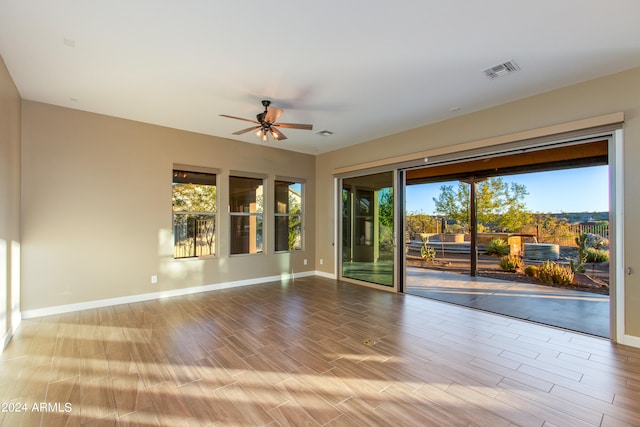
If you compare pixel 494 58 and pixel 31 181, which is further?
pixel 31 181

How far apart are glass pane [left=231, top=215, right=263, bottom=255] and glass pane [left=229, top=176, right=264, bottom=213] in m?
0.17

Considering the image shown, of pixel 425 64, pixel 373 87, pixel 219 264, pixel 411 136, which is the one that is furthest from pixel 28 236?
pixel 411 136

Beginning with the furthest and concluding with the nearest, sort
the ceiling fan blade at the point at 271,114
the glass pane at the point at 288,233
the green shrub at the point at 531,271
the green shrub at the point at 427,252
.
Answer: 1. the green shrub at the point at 427,252
2. the green shrub at the point at 531,271
3. the glass pane at the point at 288,233
4. the ceiling fan blade at the point at 271,114

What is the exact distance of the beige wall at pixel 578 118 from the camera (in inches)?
122

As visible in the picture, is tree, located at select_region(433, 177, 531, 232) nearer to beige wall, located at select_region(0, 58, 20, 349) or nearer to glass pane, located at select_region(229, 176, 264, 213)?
glass pane, located at select_region(229, 176, 264, 213)

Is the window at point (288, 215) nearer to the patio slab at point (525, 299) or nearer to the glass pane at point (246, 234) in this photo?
the glass pane at point (246, 234)

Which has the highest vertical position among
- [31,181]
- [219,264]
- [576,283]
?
[31,181]

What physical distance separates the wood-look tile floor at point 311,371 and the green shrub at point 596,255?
12.9ft

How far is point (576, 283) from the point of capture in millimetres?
6188

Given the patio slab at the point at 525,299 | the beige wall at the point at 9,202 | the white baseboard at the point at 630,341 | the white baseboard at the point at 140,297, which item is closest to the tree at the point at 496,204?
the patio slab at the point at 525,299

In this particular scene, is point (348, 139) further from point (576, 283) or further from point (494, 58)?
point (576, 283)

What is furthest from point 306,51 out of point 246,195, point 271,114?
point 246,195

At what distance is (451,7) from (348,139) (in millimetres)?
3688

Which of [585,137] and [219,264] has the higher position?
[585,137]
